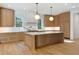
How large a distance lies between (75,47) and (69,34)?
17.8 inches

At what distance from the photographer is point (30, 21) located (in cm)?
448

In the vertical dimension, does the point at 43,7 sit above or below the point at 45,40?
above

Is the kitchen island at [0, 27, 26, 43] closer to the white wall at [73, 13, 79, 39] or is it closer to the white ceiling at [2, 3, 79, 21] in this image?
the white ceiling at [2, 3, 79, 21]

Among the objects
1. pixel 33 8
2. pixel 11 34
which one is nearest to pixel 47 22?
pixel 33 8

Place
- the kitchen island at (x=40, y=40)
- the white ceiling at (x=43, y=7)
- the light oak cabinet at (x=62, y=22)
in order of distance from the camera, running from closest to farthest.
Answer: the white ceiling at (x=43, y=7)
the light oak cabinet at (x=62, y=22)
the kitchen island at (x=40, y=40)

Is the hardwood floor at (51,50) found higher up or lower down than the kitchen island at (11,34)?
lower down

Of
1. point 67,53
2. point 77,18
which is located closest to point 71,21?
point 77,18

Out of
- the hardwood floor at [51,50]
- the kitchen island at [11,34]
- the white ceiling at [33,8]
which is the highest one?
the white ceiling at [33,8]

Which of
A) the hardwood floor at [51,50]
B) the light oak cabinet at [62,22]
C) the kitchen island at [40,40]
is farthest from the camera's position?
the kitchen island at [40,40]

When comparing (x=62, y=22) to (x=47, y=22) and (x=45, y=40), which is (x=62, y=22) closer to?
(x=47, y=22)

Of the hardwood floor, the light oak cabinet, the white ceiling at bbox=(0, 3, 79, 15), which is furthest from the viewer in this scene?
the light oak cabinet

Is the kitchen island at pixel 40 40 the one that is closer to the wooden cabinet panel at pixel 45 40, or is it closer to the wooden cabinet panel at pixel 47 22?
the wooden cabinet panel at pixel 45 40

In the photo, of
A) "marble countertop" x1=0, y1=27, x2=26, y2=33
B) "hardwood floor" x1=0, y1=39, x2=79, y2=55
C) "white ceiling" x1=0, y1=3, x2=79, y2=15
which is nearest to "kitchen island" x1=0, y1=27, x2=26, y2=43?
"marble countertop" x1=0, y1=27, x2=26, y2=33

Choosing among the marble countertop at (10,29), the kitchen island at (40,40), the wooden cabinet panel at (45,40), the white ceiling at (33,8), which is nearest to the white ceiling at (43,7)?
the white ceiling at (33,8)
